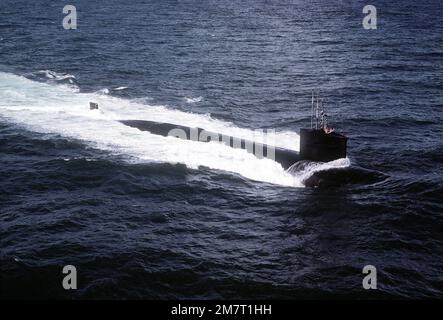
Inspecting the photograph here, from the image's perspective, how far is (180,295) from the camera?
25688mm

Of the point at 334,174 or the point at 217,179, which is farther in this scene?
the point at 217,179

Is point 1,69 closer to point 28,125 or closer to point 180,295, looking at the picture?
point 28,125

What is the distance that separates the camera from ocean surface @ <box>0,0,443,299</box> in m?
27.5

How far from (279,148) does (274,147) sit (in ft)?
1.66

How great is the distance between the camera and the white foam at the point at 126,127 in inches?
1704

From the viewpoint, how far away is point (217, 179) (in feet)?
133

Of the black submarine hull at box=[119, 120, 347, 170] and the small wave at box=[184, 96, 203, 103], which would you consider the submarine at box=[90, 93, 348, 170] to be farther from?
the small wave at box=[184, 96, 203, 103]

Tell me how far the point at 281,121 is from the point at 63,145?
74.0ft

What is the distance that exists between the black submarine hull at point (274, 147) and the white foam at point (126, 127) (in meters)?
0.77

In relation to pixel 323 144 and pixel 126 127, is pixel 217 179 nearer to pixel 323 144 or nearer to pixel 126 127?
pixel 323 144

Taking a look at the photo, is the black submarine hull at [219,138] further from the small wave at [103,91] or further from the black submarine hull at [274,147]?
the small wave at [103,91]
